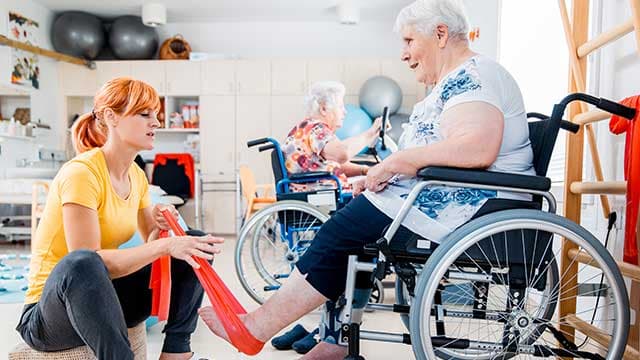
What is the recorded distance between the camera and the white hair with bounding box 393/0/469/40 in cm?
173

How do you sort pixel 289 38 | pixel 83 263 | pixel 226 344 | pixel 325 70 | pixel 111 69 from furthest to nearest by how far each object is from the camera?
pixel 289 38 < pixel 111 69 < pixel 325 70 < pixel 226 344 < pixel 83 263

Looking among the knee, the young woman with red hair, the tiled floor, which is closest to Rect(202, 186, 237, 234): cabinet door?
the tiled floor

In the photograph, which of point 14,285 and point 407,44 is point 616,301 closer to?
point 407,44

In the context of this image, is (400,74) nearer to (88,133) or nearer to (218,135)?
(218,135)

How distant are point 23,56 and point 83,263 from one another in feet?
19.6

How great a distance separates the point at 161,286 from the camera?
162 centimetres

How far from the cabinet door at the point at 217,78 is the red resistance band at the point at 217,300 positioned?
563 centimetres

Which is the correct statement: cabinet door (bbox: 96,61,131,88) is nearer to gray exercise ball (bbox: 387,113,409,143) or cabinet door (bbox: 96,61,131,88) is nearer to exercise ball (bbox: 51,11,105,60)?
exercise ball (bbox: 51,11,105,60)

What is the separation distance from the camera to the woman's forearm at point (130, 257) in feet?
4.97

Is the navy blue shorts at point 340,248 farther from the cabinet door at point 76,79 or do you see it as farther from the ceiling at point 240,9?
the cabinet door at point 76,79

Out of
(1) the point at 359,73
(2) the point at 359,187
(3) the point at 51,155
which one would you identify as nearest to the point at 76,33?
(3) the point at 51,155

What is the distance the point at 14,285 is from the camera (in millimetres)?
3836

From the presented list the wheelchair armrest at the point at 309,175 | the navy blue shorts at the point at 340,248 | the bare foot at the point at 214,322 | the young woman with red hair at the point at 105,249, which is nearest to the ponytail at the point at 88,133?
the young woman with red hair at the point at 105,249

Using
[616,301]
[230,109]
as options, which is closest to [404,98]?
[230,109]
